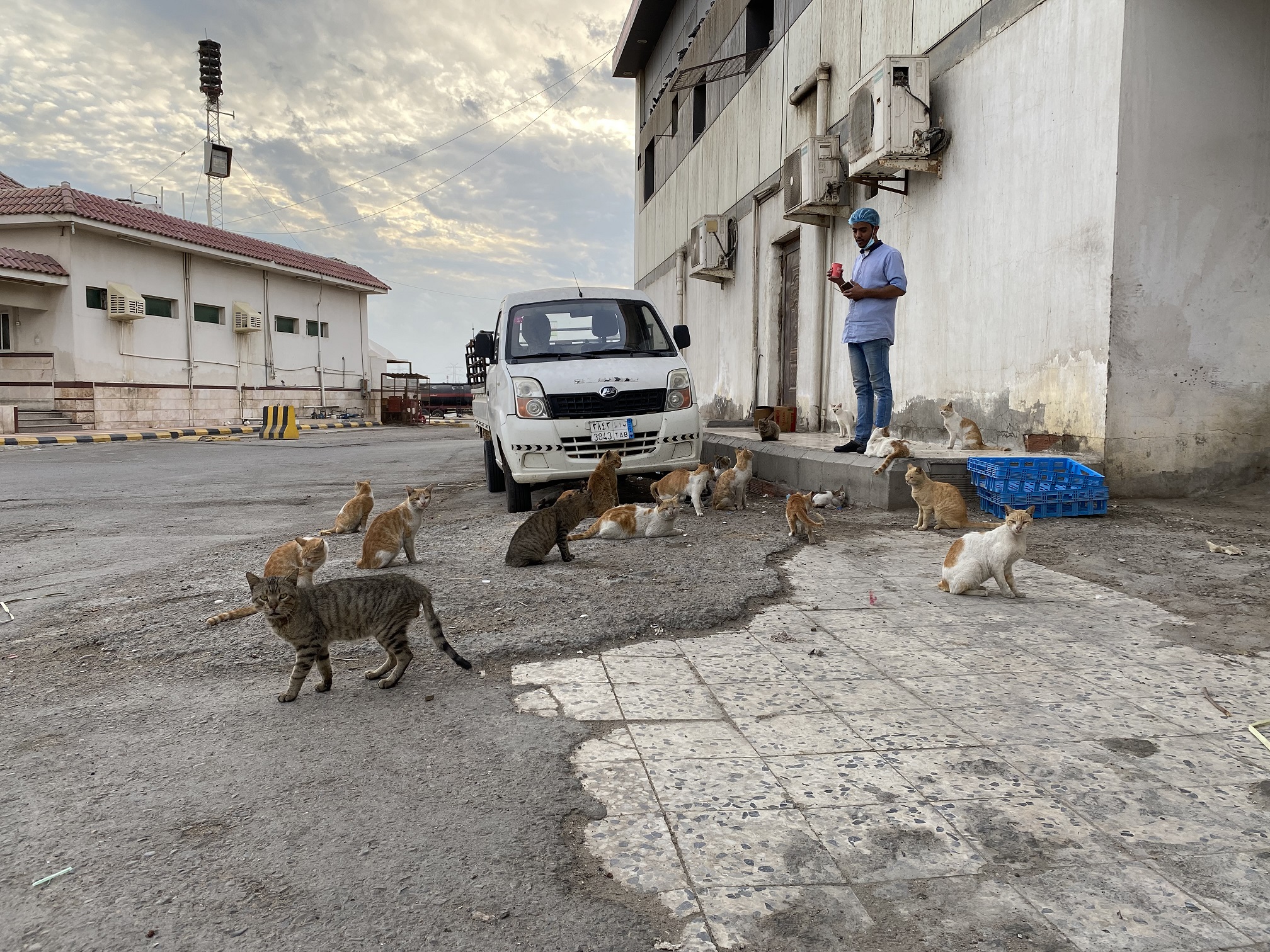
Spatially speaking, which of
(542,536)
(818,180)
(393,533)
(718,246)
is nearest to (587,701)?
(542,536)

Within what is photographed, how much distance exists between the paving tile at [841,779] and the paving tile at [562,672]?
0.88 meters

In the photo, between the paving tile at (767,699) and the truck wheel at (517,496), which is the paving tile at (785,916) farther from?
the truck wheel at (517,496)

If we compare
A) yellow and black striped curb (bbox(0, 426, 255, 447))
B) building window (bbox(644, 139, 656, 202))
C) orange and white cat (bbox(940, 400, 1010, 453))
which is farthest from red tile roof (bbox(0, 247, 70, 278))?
orange and white cat (bbox(940, 400, 1010, 453))

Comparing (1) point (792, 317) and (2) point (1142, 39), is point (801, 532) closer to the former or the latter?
(2) point (1142, 39)

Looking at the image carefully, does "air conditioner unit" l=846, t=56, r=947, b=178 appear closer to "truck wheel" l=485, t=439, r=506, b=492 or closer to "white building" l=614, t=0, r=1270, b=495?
"white building" l=614, t=0, r=1270, b=495

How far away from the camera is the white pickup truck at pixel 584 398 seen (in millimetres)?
6711

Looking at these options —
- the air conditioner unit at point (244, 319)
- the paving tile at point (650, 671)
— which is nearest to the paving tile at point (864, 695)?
the paving tile at point (650, 671)

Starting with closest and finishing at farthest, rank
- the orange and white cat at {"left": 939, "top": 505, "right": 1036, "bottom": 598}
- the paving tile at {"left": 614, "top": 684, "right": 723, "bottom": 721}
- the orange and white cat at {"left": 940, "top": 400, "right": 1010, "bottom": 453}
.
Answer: the paving tile at {"left": 614, "top": 684, "right": 723, "bottom": 721} < the orange and white cat at {"left": 939, "top": 505, "right": 1036, "bottom": 598} < the orange and white cat at {"left": 940, "top": 400, "right": 1010, "bottom": 453}

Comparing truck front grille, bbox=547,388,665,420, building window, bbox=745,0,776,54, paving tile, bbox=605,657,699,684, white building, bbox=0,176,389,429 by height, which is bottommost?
paving tile, bbox=605,657,699,684

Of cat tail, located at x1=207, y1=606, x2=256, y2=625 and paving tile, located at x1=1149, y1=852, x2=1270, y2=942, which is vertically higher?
cat tail, located at x1=207, y1=606, x2=256, y2=625

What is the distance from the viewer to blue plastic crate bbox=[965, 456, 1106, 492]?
5.88 meters

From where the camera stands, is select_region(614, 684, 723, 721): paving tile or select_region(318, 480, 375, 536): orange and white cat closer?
select_region(614, 684, 723, 721): paving tile

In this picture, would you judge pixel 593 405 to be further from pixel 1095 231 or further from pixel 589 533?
pixel 1095 231

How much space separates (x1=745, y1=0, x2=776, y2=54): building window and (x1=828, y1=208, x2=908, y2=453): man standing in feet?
29.9
